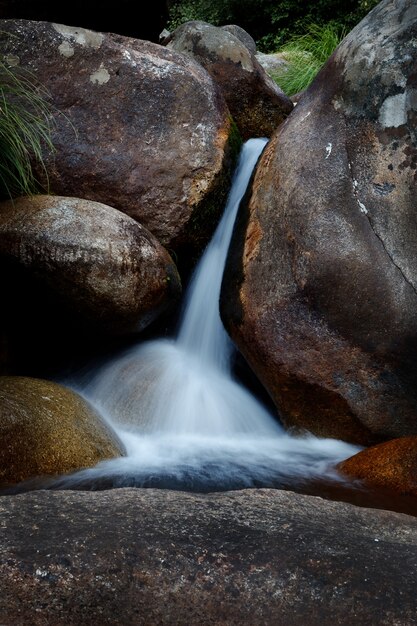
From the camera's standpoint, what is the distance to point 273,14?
1539 cm

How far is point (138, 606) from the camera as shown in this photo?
179 centimetres

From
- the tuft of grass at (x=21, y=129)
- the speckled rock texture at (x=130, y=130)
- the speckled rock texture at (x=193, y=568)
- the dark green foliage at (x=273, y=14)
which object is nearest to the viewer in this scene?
the speckled rock texture at (x=193, y=568)

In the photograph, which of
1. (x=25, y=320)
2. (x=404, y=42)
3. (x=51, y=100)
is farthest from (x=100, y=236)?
(x=404, y=42)

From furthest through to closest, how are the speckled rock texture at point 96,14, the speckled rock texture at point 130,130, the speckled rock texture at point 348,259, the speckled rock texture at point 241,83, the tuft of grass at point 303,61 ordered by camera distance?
the tuft of grass at point 303,61 → the speckled rock texture at point 241,83 → the speckled rock texture at point 96,14 → the speckled rock texture at point 130,130 → the speckled rock texture at point 348,259

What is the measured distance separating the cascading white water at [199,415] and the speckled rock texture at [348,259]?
0.29 m

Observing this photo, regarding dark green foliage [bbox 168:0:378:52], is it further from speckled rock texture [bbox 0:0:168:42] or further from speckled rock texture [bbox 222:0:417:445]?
speckled rock texture [bbox 222:0:417:445]

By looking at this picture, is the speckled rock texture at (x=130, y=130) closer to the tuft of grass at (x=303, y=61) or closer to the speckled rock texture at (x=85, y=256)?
the speckled rock texture at (x=85, y=256)

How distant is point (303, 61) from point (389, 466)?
28.3 feet

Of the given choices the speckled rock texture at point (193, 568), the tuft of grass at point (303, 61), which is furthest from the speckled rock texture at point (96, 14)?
the speckled rock texture at point (193, 568)

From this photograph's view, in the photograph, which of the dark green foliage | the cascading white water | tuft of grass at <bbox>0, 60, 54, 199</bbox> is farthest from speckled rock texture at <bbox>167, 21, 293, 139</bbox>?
the dark green foliage

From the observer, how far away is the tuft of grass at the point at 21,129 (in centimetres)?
464

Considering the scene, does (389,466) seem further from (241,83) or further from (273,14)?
(273,14)

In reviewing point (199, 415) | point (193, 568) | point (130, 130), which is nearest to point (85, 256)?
point (199, 415)

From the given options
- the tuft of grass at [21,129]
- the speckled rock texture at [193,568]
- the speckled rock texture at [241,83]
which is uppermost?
the speckled rock texture at [241,83]
